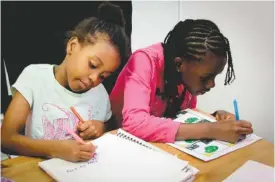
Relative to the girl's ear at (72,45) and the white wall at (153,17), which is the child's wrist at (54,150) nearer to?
the girl's ear at (72,45)

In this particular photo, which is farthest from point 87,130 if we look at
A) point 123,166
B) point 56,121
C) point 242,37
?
point 242,37

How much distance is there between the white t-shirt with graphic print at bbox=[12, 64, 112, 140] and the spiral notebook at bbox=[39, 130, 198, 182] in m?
0.19

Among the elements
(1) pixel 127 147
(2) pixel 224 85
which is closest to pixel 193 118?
(1) pixel 127 147

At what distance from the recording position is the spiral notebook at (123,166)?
0.56 meters

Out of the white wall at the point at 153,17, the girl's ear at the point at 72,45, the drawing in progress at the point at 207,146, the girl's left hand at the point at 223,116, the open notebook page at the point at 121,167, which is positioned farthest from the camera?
the white wall at the point at 153,17

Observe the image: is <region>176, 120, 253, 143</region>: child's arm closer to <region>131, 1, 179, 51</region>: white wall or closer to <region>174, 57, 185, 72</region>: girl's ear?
<region>174, 57, 185, 72</region>: girl's ear

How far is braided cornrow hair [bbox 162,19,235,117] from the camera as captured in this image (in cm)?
83

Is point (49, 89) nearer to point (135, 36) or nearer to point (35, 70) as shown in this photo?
point (35, 70)

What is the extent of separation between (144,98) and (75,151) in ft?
0.93

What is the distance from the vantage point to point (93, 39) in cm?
77

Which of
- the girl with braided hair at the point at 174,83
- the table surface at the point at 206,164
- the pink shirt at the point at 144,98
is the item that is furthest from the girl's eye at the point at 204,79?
the table surface at the point at 206,164

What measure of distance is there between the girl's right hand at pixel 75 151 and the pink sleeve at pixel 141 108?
6.8 inches

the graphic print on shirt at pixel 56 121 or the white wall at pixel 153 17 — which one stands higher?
the white wall at pixel 153 17

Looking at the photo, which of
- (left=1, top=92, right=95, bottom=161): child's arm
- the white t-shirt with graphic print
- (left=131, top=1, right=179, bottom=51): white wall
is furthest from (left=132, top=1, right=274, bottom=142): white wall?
(left=1, top=92, right=95, bottom=161): child's arm
